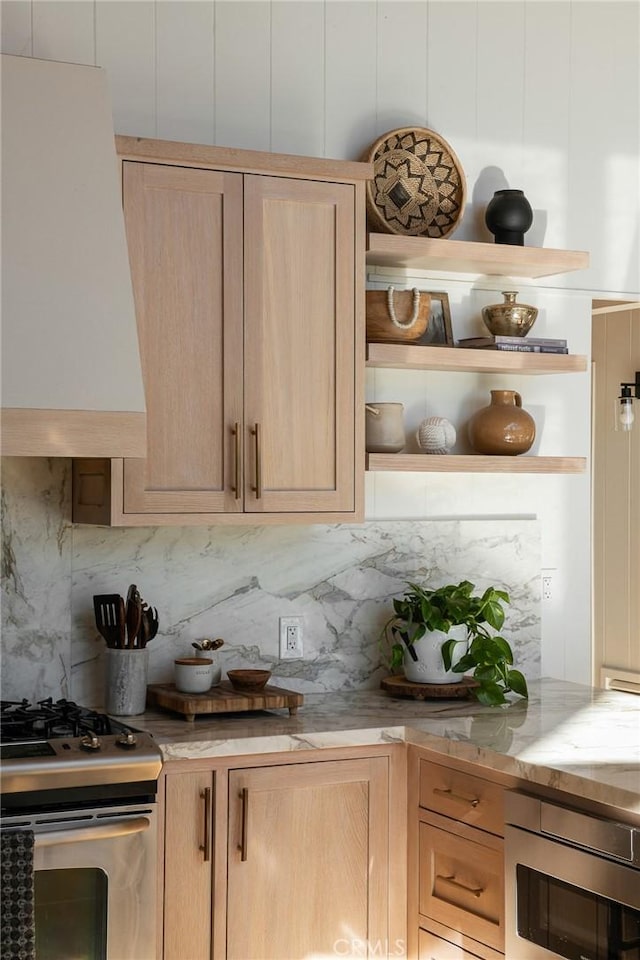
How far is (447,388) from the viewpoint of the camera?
363 centimetres

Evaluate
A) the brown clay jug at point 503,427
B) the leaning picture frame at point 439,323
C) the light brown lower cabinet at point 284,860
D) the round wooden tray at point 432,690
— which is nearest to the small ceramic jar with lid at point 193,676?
the light brown lower cabinet at point 284,860

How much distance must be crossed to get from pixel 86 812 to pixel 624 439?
10.7ft

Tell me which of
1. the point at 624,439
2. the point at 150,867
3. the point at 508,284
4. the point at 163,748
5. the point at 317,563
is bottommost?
the point at 150,867

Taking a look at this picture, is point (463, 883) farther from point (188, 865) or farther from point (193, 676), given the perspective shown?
point (193, 676)

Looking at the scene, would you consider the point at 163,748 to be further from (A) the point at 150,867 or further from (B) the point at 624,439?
(B) the point at 624,439

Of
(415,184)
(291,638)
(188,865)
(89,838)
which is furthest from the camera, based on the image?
(415,184)

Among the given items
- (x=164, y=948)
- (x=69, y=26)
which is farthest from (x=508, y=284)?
(x=164, y=948)

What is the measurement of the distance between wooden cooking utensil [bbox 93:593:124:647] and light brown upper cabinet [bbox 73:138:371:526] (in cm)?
21

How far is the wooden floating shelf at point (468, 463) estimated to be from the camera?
3.28 m

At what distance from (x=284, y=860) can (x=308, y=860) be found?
64mm

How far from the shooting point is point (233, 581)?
334 cm

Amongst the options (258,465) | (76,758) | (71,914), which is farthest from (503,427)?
(71,914)

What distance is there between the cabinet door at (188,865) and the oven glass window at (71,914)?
0.19 meters

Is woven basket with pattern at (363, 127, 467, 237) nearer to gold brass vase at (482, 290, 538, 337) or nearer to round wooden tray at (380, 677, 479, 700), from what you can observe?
gold brass vase at (482, 290, 538, 337)
